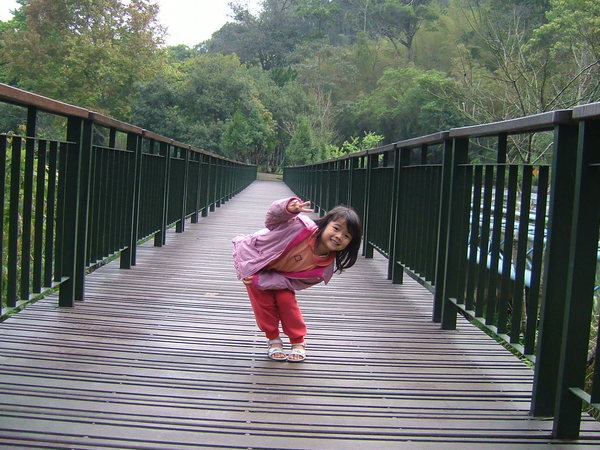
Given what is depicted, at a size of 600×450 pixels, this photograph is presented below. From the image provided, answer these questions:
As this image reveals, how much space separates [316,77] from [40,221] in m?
58.4

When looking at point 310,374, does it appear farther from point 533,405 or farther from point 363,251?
point 363,251

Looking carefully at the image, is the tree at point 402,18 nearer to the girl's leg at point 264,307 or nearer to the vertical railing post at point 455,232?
the vertical railing post at point 455,232

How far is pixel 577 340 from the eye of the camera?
252cm

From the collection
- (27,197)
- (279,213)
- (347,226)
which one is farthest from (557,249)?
(27,197)

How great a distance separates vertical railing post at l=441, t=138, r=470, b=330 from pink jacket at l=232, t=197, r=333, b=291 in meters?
0.92

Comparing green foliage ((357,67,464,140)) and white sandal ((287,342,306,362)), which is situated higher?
green foliage ((357,67,464,140))

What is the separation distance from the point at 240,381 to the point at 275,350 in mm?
419

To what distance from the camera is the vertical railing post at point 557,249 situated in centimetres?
266

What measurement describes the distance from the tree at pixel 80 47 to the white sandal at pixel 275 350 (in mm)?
39017

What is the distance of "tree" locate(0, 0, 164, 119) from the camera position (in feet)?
135

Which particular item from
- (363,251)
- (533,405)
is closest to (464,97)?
(363,251)

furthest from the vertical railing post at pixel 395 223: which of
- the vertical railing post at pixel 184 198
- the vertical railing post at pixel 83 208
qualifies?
the vertical railing post at pixel 184 198

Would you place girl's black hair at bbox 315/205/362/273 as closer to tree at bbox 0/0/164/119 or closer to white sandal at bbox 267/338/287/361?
white sandal at bbox 267/338/287/361

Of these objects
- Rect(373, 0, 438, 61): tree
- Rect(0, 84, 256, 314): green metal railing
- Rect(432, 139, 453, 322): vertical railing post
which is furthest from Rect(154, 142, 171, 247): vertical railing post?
Rect(373, 0, 438, 61): tree
